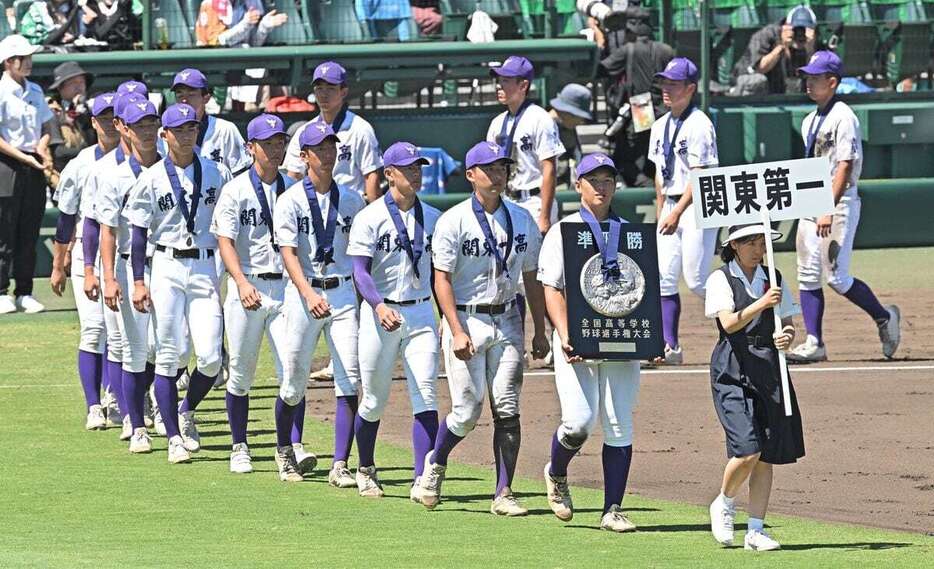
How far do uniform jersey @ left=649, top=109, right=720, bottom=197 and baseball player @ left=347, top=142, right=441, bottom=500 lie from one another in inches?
159

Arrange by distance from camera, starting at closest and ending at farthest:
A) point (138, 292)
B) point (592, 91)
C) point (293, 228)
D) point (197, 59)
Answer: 1. point (293, 228)
2. point (138, 292)
3. point (197, 59)
4. point (592, 91)

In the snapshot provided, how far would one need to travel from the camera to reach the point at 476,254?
28.7 ft

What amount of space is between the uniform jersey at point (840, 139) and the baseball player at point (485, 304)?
15.8 ft

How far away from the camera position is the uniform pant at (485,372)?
28.7 feet

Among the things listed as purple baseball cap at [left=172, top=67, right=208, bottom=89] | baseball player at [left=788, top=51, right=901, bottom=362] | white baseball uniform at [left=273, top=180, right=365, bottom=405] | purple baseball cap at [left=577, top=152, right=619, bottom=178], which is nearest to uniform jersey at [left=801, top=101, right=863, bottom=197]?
baseball player at [left=788, top=51, right=901, bottom=362]

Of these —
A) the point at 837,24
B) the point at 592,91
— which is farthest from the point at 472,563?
the point at 837,24

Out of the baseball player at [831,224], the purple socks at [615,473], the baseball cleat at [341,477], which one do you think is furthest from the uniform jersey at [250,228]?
the baseball player at [831,224]

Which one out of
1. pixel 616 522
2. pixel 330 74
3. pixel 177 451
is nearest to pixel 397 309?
pixel 616 522

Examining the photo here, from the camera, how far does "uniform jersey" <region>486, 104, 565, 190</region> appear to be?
12383 millimetres

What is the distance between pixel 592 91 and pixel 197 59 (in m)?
4.51

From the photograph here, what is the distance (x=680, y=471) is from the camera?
9.98 metres

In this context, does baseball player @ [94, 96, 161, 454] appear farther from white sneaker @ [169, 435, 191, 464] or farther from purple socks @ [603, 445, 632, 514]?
purple socks @ [603, 445, 632, 514]

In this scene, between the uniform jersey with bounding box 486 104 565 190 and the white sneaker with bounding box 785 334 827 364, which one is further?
the white sneaker with bounding box 785 334 827 364

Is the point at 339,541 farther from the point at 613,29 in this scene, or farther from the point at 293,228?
the point at 613,29
